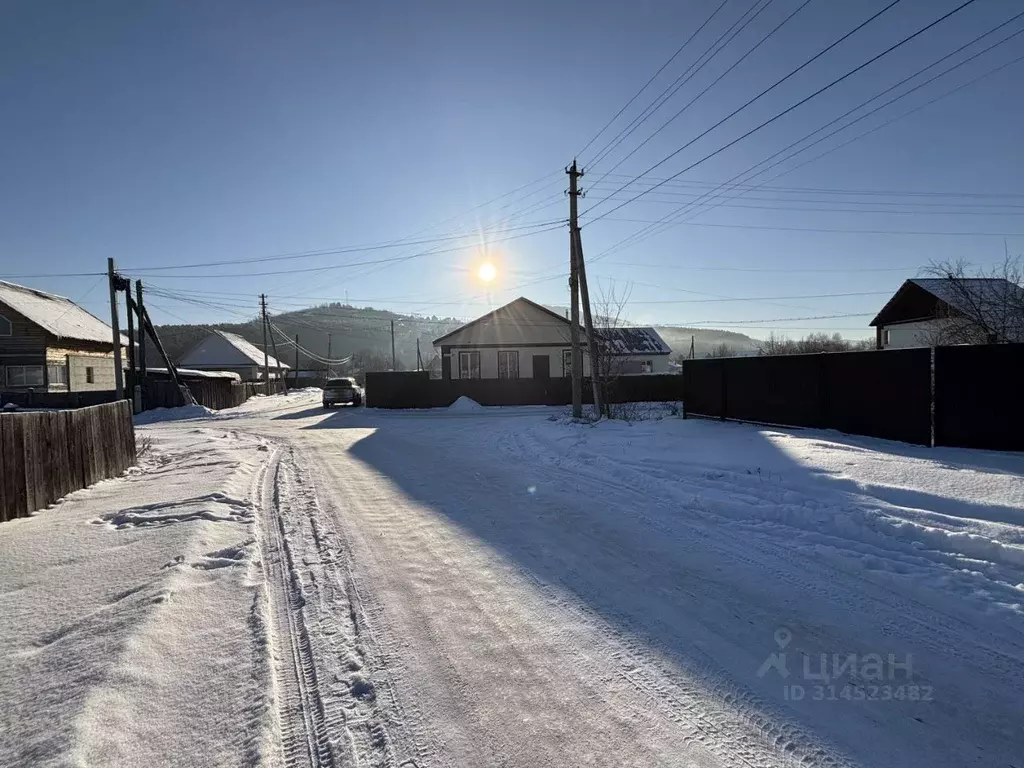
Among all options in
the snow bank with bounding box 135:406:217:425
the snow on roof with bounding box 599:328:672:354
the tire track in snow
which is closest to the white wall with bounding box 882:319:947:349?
the snow on roof with bounding box 599:328:672:354

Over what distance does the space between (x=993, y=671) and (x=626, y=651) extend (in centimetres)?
209

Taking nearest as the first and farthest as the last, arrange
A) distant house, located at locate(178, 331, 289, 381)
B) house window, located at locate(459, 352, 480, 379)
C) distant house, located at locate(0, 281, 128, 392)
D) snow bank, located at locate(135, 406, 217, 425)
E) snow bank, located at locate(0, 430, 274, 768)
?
1. snow bank, located at locate(0, 430, 274, 768)
2. snow bank, located at locate(135, 406, 217, 425)
3. distant house, located at locate(0, 281, 128, 392)
4. house window, located at locate(459, 352, 480, 379)
5. distant house, located at locate(178, 331, 289, 381)

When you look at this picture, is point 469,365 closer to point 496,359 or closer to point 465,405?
point 496,359

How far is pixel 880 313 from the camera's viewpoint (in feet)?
93.0

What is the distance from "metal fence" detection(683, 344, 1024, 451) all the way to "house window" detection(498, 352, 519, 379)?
21455 mm

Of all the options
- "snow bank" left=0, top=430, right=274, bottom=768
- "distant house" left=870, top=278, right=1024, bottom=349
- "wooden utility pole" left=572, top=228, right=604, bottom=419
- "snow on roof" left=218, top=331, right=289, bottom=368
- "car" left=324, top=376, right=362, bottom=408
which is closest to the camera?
"snow bank" left=0, top=430, right=274, bottom=768

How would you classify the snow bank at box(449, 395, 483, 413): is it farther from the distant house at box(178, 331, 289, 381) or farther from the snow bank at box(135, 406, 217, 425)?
the distant house at box(178, 331, 289, 381)

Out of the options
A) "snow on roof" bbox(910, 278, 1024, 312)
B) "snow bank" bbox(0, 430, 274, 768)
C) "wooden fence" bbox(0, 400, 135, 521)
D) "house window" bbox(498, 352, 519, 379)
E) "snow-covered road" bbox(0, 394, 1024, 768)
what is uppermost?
"snow on roof" bbox(910, 278, 1024, 312)

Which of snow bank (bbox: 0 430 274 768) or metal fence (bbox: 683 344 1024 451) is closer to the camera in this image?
snow bank (bbox: 0 430 274 768)

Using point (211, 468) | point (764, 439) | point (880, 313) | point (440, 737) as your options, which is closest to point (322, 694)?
point (440, 737)

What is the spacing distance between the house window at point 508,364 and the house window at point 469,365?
58.1 inches

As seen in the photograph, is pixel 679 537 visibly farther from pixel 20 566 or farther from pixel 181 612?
pixel 20 566

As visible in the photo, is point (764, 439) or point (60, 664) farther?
point (764, 439)

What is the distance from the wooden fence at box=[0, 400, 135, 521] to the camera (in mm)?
6805
